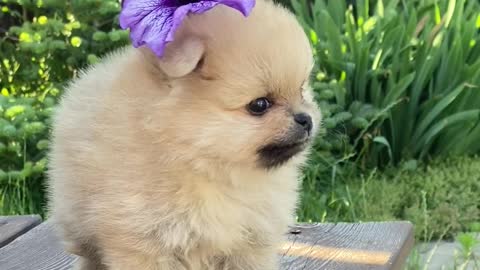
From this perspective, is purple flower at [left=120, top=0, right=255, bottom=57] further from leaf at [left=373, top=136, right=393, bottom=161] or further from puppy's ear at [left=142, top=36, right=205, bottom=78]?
leaf at [left=373, top=136, right=393, bottom=161]

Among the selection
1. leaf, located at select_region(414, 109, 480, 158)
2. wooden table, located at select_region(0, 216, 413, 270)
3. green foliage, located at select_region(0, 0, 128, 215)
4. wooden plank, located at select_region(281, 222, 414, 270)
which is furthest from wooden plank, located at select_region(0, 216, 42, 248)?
leaf, located at select_region(414, 109, 480, 158)

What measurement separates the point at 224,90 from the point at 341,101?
→ 291 centimetres

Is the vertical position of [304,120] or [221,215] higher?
[304,120]

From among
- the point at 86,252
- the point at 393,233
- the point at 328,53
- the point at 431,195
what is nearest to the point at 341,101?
the point at 328,53

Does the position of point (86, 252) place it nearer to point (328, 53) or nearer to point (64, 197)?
point (64, 197)

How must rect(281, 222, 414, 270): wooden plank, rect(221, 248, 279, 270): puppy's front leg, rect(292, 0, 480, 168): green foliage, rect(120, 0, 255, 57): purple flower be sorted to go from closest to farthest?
rect(120, 0, 255, 57): purple flower, rect(221, 248, 279, 270): puppy's front leg, rect(281, 222, 414, 270): wooden plank, rect(292, 0, 480, 168): green foliage

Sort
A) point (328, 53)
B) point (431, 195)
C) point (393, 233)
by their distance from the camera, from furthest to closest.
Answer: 1. point (328, 53)
2. point (431, 195)
3. point (393, 233)

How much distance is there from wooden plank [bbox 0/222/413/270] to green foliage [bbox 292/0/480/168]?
1825 mm

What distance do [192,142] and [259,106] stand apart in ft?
0.47

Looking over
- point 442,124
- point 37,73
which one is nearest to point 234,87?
point 442,124

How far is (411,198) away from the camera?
4.24 m

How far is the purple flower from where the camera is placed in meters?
1.42

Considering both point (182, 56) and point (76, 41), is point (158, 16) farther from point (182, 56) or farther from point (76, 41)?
point (76, 41)

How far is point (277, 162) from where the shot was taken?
158 centimetres
